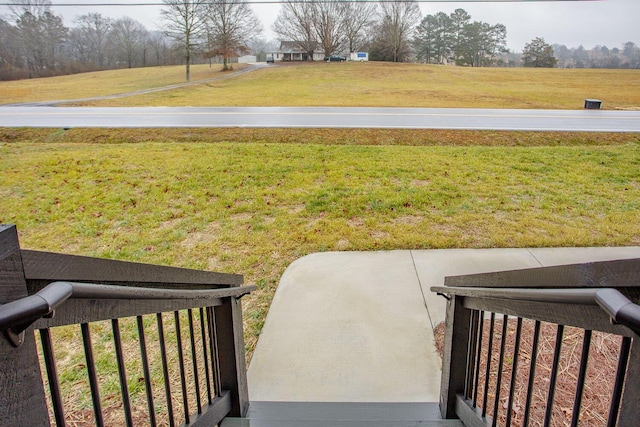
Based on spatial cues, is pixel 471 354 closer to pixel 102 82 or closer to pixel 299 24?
pixel 102 82

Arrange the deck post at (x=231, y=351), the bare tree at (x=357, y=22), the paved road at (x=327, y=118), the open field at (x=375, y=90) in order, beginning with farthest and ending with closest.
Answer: the bare tree at (x=357, y=22)
the open field at (x=375, y=90)
the paved road at (x=327, y=118)
the deck post at (x=231, y=351)

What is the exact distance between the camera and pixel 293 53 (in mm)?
57438

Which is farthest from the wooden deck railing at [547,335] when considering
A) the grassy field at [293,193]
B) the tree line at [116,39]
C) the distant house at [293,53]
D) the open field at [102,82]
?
the distant house at [293,53]

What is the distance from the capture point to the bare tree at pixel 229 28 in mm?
33556

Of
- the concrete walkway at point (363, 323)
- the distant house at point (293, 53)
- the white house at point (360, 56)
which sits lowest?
the concrete walkway at point (363, 323)

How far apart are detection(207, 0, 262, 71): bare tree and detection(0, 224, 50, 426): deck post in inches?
1390

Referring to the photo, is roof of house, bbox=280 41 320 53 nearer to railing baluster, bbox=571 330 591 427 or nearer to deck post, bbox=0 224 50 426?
railing baluster, bbox=571 330 591 427

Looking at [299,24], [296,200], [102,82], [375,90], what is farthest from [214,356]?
[299,24]

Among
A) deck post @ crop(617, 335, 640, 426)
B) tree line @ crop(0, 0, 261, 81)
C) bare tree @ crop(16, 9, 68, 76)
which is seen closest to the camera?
deck post @ crop(617, 335, 640, 426)

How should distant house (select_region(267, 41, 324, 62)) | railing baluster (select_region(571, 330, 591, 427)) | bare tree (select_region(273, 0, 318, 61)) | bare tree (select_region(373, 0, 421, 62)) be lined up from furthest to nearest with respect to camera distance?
distant house (select_region(267, 41, 324, 62)), bare tree (select_region(273, 0, 318, 61)), bare tree (select_region(373, 0, 421, 62)), railing baluster (select_region(571, 330, 591, 427))

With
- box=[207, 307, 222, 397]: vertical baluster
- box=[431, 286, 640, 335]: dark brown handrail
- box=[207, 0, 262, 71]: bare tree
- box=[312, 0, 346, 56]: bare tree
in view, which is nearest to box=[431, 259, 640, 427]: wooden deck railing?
box=[431, 286, 640, 335]: dark brown handrail

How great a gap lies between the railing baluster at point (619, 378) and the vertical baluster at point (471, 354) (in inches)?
38.6

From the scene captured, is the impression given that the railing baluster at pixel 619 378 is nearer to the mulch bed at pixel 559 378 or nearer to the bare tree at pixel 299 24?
the mulch bed at pixel 559 378

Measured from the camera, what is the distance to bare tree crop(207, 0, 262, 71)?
33.6 m
